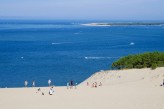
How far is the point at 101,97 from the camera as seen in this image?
934 inches

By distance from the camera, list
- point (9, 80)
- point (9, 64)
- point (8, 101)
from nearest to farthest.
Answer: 1. point (8, 101)
2. point (9, 80)
3. point (9, 64)

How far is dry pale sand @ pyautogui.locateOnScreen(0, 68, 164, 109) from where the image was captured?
2072 centimetres

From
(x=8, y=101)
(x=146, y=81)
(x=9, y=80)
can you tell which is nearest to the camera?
(x=8, y=101)

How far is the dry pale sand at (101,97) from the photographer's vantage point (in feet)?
68.0

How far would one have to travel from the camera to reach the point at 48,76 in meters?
48.1

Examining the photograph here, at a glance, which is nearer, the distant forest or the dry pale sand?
the dry pale sand

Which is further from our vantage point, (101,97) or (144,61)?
(144,61)

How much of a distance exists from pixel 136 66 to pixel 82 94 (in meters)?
12.9

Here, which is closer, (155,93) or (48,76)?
(155,93)

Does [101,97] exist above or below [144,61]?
below

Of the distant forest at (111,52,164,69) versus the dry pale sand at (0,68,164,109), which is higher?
the distant forest at (111,52,164,69)

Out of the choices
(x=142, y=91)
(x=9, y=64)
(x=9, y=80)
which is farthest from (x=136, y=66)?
(x=9, y=64)

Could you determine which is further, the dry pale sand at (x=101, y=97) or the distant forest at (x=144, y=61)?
the distant forest at (x=144, y=61)

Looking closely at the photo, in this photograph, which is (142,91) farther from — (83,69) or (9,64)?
(9,64)
